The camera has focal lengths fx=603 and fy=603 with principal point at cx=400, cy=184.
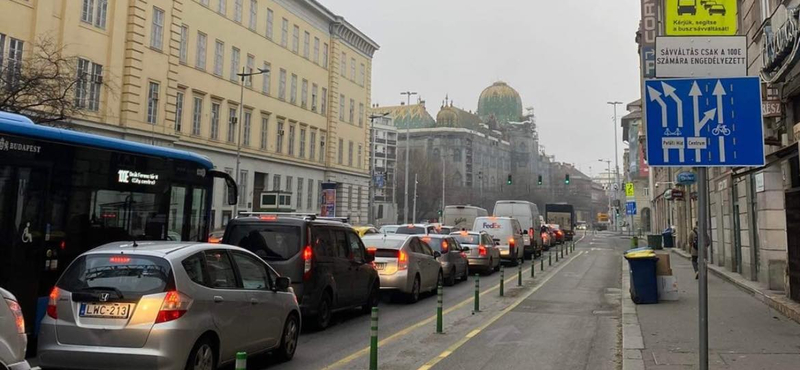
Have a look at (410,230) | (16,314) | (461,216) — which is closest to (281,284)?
(16,314)

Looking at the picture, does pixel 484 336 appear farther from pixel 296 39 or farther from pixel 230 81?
pixel 296 39

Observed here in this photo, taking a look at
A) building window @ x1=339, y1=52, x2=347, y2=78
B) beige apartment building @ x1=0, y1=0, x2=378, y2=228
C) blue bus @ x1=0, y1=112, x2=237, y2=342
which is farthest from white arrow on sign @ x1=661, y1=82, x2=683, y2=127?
building window @ x1=339, y1=52, x2=347, y2=78

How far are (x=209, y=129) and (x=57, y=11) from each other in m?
13.0

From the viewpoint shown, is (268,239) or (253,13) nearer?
(268,239)

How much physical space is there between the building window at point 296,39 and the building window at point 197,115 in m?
12.7

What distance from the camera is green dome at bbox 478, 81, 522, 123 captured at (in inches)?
5428

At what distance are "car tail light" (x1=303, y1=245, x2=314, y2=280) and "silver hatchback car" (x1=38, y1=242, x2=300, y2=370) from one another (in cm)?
286

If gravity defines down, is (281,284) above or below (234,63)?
below

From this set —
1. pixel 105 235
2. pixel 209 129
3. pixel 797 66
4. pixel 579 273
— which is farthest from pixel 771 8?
pixel 209 129

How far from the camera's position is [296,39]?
52.1 metres

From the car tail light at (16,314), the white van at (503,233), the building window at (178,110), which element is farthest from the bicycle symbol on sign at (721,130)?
the building window at (178,110)

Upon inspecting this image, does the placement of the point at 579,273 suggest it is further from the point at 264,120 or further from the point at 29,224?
the point at 264,120

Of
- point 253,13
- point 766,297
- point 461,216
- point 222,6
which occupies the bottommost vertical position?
point 766,297

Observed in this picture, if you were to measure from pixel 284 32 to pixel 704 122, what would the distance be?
48666 millimetres
